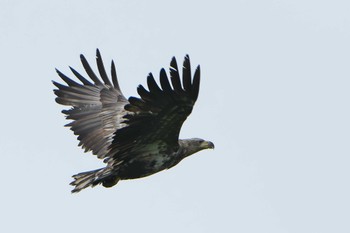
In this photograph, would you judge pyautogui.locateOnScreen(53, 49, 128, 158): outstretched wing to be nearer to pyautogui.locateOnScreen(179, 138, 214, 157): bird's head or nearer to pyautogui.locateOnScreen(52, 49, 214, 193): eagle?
pyautogui.locateOnScreen(52, 49, 214, 193): eagle

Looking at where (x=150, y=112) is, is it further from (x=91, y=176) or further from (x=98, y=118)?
(x=98, y=118)

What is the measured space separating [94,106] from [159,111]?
370 centimetres

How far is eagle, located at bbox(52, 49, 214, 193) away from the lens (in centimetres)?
1391

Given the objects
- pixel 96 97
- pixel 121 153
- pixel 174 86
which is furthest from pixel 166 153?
pixel 96 97

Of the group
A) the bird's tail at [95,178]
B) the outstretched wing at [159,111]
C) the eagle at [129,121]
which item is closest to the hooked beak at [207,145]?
the eagle at [129,121]

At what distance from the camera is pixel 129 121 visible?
47.0 ft

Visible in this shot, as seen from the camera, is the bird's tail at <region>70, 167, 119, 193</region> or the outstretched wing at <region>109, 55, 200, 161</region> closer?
the outstretched wing at <region>109, 55, 200, 161</region>

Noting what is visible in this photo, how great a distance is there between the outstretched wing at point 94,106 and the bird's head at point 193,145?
1537 mm

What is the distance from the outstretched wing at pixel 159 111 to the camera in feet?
45.0

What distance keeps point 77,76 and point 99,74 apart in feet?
1.41

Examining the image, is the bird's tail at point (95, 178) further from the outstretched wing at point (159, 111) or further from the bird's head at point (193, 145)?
the bird's head at point (193, 145)

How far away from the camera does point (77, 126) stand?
1725cm

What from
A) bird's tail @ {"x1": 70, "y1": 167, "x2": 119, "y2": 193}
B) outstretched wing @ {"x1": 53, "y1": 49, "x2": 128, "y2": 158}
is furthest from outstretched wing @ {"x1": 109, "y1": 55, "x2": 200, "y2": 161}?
outstretched wing @ {"x1": 53, "y1": 49, "x2": 128, "y2": 158}

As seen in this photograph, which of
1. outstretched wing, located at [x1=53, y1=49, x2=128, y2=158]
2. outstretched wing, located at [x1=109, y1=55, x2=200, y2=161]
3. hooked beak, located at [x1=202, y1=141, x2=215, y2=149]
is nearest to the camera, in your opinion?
outstretched wing, located at [x1=109, y1=55, x2=200, y2=161]
